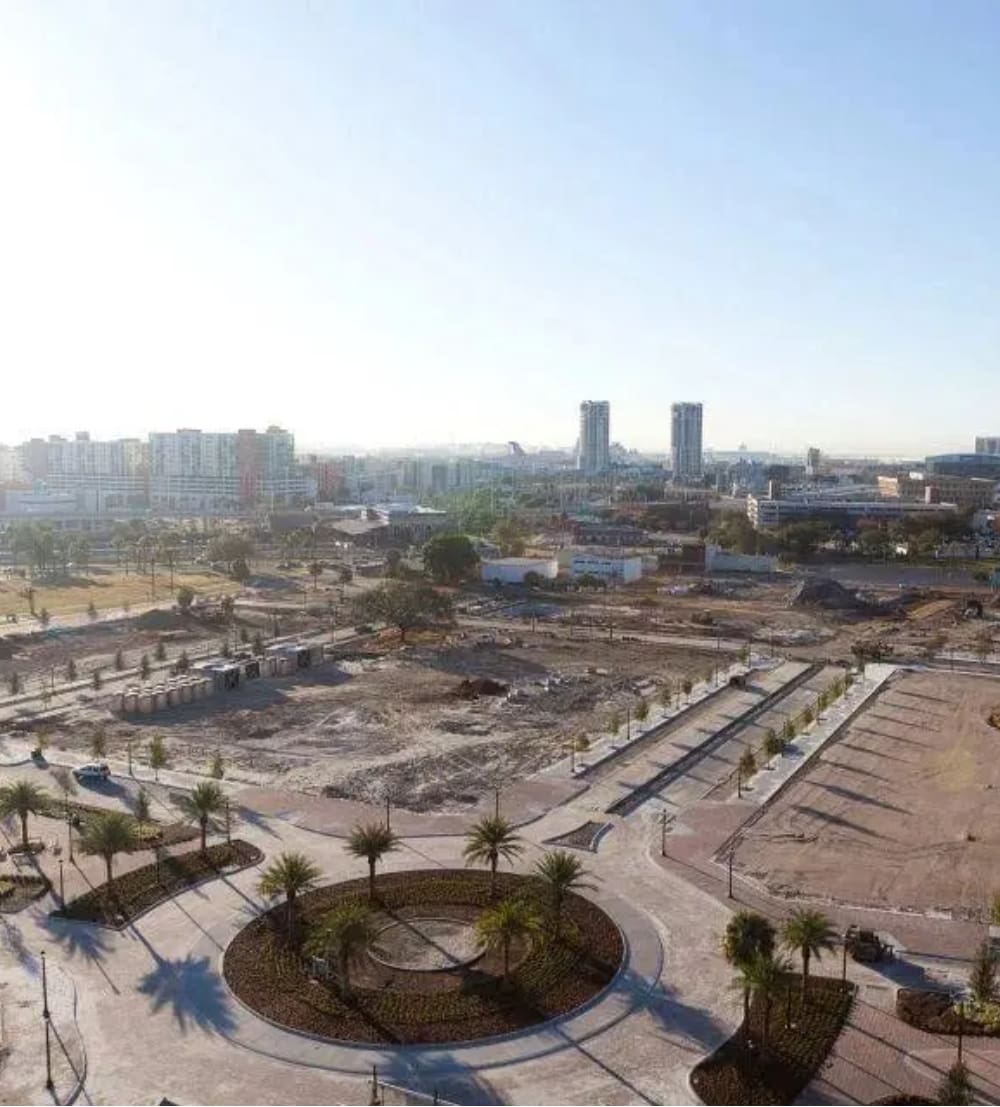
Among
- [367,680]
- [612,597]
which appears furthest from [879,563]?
[367,680]

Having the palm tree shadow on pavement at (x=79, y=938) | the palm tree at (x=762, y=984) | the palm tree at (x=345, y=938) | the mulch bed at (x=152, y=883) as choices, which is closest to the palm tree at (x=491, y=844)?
the palm tree at (x=345, y=938)

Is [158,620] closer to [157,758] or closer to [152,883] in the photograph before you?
[157,758]

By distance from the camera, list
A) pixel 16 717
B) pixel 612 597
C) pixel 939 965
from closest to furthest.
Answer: pixel 939 965 → pixel 16 717 → pixel 612 597

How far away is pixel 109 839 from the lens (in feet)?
65.1

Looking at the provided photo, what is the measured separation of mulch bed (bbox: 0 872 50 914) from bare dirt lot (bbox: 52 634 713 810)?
24.5 ft

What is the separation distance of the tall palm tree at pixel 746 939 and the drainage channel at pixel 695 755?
8.25 meters

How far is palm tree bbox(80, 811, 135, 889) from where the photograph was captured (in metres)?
19.9

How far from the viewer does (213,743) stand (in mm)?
31562

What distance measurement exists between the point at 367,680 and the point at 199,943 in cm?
2242

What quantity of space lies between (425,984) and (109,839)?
22.1 feet

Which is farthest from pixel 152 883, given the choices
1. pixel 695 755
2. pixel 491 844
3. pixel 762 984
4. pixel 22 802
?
pixel 695 755

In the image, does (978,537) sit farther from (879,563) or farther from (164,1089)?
(164,1089)

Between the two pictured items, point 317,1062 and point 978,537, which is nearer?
point 317,1062

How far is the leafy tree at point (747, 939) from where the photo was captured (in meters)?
16.1
